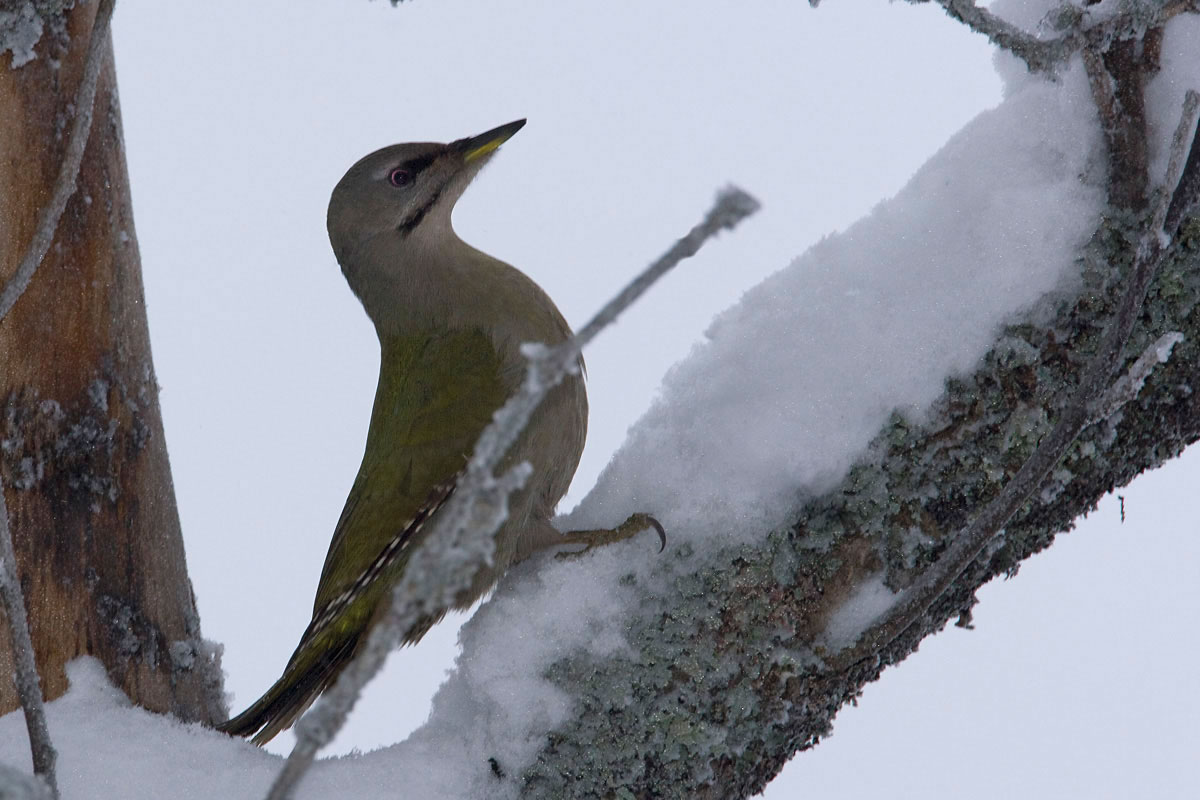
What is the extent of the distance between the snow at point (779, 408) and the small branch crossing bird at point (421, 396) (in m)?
0.14

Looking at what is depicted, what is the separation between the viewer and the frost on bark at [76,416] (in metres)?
2.14

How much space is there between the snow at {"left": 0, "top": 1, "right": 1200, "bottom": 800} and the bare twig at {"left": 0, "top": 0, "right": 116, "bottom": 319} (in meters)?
0.83

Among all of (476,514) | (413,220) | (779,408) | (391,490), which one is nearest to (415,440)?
(391,490)

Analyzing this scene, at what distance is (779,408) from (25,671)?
1150 millimetres

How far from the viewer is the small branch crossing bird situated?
2.34m

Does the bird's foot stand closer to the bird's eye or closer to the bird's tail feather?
the bird's tail feather

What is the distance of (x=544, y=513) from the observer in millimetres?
2406

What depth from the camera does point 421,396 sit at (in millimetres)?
2715

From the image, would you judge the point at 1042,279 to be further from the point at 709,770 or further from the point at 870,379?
the point at 709,770

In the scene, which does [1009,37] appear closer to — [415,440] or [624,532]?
[624,532]

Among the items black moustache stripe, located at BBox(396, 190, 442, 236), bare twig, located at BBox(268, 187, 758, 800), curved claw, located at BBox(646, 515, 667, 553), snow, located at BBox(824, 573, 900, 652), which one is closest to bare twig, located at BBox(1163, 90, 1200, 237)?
snow, located at BBox(824, 573, 900, 652)

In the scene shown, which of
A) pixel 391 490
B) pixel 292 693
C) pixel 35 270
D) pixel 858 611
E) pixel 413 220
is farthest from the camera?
pixel 413 220

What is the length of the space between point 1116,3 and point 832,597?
102cm

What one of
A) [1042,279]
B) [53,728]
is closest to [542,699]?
[53,728]
